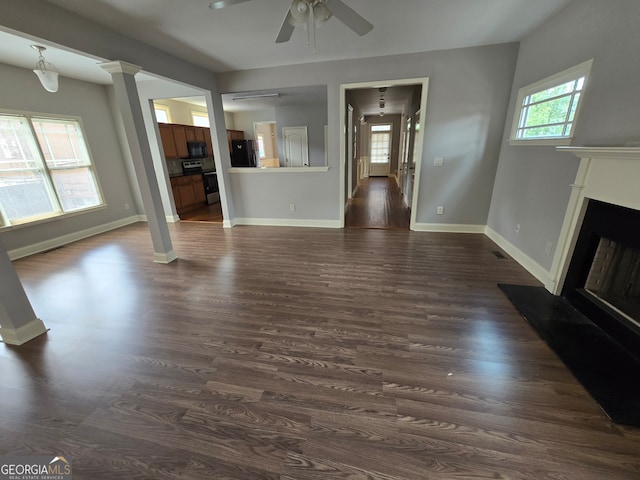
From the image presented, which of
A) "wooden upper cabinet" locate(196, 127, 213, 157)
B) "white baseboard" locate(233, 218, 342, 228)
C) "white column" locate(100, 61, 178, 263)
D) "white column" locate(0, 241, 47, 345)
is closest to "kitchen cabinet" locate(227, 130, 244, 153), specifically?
"wooden upper cabinet" locate(196, 127, 213, 157)

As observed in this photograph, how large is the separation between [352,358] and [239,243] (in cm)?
294

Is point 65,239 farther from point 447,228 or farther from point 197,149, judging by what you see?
point 447,228

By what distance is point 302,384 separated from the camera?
5.43ft

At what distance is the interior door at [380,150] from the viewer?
11883 mm

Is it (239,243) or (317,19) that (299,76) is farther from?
(239,243)

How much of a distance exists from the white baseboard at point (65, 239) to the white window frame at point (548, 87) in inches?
279

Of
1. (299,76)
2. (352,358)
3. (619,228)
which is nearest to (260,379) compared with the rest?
(352,358)

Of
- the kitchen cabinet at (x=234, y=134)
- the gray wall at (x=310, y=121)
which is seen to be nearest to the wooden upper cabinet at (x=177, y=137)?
the kitchen cabinet at (x=234, y=134)

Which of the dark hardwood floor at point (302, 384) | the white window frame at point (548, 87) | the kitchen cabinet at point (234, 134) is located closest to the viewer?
the dark hardwood floor at point (302, 384)

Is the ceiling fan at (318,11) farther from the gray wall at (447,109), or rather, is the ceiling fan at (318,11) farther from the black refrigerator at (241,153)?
the black refrigerator at (241,153)

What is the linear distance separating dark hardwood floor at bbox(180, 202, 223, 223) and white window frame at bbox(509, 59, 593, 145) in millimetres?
5394

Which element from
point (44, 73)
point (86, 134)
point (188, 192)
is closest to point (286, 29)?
point (44, 73)

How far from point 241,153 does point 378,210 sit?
514 centimetres

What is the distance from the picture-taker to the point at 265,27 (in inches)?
111
